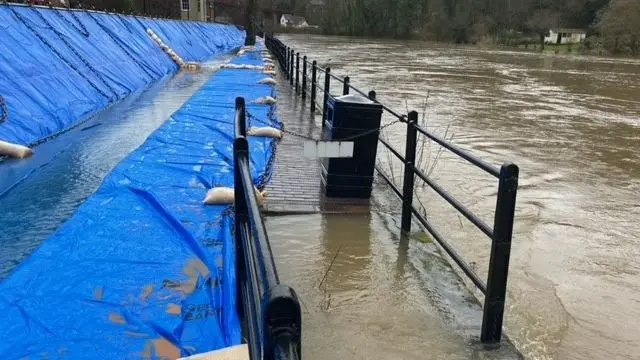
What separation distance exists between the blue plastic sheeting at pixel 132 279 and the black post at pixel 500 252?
1.51 metres

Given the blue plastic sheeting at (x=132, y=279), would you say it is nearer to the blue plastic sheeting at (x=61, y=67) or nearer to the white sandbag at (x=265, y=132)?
the white sandbag at (x=265, y=132)

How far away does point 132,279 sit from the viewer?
3748 mm

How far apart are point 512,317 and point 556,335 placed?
323mm

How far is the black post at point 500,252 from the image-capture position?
3021 mm

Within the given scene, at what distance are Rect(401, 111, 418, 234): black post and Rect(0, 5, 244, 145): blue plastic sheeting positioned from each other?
553 centimetres

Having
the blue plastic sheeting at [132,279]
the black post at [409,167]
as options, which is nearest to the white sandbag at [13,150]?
the blue plastic sheeting at [132,279]

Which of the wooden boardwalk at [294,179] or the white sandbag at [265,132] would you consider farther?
the white sandbag at [265,132]

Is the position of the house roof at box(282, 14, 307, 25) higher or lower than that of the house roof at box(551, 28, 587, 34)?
higher

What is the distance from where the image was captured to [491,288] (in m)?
3.21

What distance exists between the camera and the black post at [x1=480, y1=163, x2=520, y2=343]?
3.02m

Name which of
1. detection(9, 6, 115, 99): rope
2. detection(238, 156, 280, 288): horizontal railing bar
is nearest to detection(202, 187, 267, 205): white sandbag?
detection(238, 156, 280, 288): horizontal railing bar

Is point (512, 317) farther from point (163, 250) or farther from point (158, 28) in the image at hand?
point (158, 28)

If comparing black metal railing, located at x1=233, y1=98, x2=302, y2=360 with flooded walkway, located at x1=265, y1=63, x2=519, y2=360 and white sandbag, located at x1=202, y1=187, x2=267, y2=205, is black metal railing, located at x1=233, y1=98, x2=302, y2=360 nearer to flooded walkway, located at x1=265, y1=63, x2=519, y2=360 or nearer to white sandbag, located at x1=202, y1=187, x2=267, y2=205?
flooded walkway, located at x1=265, y1=63, x2=519, y2=360

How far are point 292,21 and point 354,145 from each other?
114m
